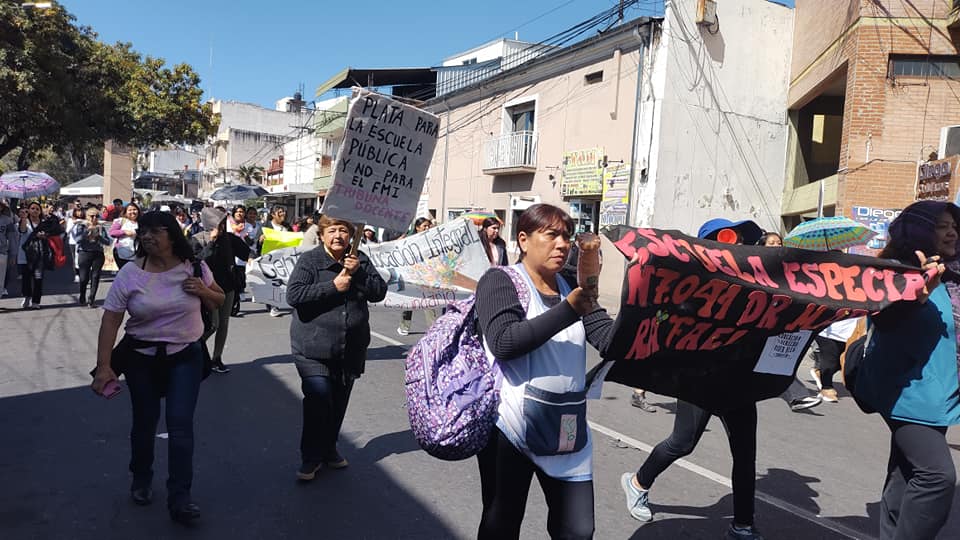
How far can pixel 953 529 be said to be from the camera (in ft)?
13.8

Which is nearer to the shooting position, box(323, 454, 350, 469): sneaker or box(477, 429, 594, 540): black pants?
box(477, 429, 594, 540): black pants

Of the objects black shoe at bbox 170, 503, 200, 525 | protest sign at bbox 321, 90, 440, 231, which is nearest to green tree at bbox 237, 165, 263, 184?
protest sign at bbox 321, 90, 440, 231

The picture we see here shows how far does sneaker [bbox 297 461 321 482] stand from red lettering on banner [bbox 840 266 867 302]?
3210 mm

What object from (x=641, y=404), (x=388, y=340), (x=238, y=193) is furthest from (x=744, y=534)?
(x=238, y=193)

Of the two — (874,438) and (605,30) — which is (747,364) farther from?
(605,30)

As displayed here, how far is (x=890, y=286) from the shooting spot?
120 inches

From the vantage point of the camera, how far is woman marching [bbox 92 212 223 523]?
3828 millimetres

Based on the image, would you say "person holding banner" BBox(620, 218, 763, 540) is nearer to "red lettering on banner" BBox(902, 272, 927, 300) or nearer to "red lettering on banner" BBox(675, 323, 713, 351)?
"red lettering on banner" BBox(675, 323, 713, 351)

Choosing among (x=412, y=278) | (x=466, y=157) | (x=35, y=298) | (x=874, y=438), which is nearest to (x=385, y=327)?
(x=412, y=278)

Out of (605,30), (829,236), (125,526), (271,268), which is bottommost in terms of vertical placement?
(125,526)

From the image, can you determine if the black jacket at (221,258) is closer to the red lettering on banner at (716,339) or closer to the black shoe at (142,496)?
the black shoe at (142,496)

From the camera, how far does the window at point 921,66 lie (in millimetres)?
12430

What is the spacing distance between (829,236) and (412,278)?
5234 mm

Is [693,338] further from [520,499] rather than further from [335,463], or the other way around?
[335,463]
